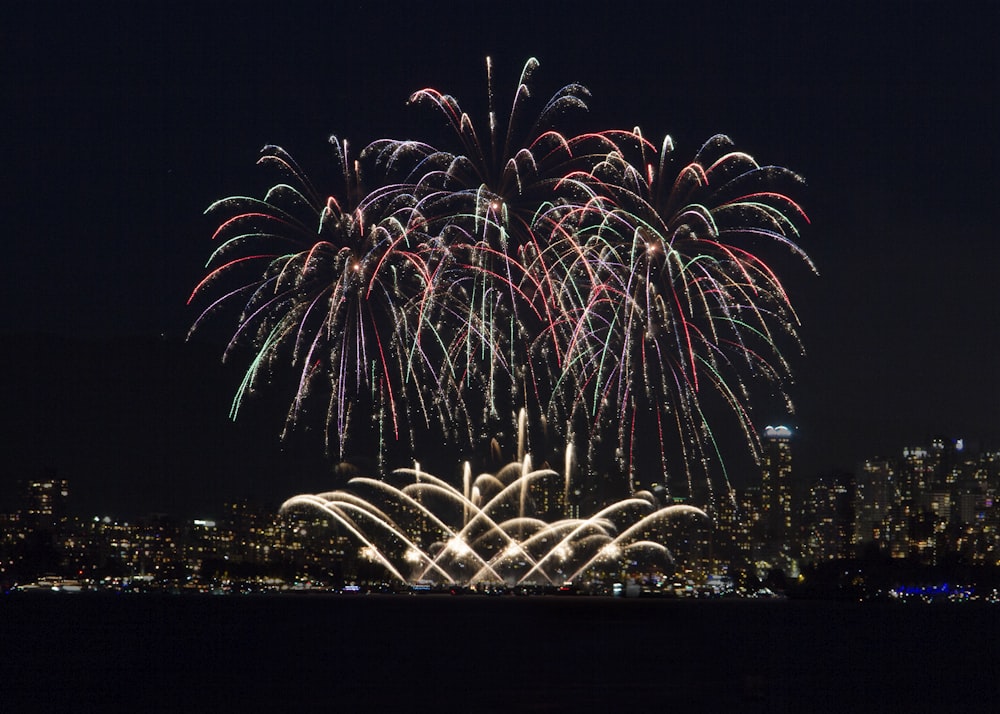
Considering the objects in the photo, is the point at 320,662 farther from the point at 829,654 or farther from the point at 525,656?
the point at 829,654

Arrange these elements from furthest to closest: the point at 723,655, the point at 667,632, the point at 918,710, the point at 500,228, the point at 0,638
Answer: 1. the point at 667,632
2. the point at 0,638
3. the point at 723,655
4. the point at 918,710
5. the point at 500,228

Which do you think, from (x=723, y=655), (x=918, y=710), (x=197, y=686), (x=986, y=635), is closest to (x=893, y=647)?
(x=723, y=655)

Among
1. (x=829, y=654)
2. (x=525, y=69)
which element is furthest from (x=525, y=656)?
(x=525, y=69)

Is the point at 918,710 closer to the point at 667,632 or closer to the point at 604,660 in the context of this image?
the point at 604,660

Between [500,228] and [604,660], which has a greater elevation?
[500,228]

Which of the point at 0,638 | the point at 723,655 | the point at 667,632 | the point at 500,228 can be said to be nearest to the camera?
the point at 500,228

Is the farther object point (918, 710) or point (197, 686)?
point (197, 686)

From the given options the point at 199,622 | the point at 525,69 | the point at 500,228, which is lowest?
the point at 199,622
